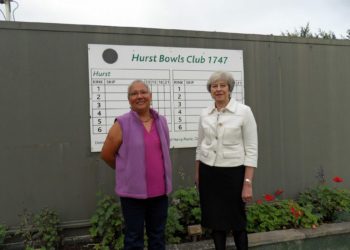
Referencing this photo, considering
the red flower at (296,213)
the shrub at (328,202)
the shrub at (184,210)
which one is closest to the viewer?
the shrub at (184,210)

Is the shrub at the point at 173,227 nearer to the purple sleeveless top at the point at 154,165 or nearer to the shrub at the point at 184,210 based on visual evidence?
the shrub at the point at 184,210

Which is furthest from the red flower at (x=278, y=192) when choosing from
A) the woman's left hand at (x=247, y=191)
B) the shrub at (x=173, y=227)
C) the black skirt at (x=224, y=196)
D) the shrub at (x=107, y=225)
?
the shrub at (x=107, y=225)

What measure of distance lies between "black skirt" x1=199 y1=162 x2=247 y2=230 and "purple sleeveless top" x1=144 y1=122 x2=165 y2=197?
472 mm

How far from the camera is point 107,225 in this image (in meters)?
3.59

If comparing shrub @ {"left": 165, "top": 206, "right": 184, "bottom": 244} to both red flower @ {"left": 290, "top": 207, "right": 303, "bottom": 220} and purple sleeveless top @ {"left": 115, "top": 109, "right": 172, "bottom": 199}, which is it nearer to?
purple sleeveless top @ {"left": 115, "top": 109, "right": 172, "bottom": 199}

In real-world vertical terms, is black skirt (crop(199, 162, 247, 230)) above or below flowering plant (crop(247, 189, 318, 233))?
above

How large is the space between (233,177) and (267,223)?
130cm

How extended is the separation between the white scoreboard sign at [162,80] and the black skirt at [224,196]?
122cm

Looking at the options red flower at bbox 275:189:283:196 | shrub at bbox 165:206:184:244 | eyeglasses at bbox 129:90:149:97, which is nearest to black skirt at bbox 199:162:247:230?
shrub at bbox 165:206:184:244

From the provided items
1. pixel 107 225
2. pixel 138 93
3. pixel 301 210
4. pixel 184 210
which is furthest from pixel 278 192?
pixel 138 93

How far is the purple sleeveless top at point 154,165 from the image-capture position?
8.88 feet

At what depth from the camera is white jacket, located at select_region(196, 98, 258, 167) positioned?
2.90 meters

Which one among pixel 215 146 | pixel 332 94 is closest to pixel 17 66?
pixel 215 146

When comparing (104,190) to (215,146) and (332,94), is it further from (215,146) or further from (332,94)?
(332,94)
